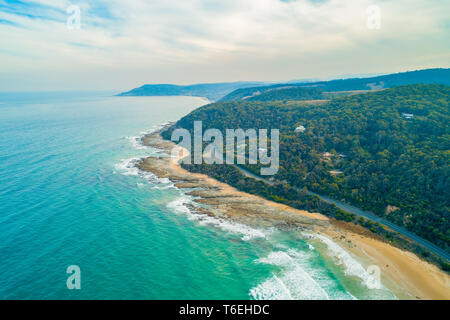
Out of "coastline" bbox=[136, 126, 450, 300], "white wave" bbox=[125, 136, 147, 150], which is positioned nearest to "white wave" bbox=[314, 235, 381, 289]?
"coastline" bbox=[136, 126, 450, 300]

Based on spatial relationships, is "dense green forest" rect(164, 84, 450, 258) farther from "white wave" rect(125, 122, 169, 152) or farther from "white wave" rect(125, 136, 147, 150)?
"white wave" rect(125, 136, 147, 150)

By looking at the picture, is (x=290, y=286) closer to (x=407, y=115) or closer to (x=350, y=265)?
(x=350, y=265)

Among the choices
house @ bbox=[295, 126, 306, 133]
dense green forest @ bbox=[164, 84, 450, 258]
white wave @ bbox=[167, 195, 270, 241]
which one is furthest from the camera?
house @ bbox=[295, 126, 306, 133]

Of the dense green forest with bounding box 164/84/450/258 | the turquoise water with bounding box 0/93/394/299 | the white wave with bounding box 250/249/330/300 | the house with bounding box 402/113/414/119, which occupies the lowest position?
the white wave with bounding box 250/249/330/300

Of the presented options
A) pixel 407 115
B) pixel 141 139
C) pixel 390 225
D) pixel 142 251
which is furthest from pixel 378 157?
pixel 141 139

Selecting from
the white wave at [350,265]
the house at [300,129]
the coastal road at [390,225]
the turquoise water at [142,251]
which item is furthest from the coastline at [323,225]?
the house at [300,129]

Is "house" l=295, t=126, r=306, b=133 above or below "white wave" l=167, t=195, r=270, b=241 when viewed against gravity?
above

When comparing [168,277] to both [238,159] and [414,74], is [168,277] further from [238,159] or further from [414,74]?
[414,74]
